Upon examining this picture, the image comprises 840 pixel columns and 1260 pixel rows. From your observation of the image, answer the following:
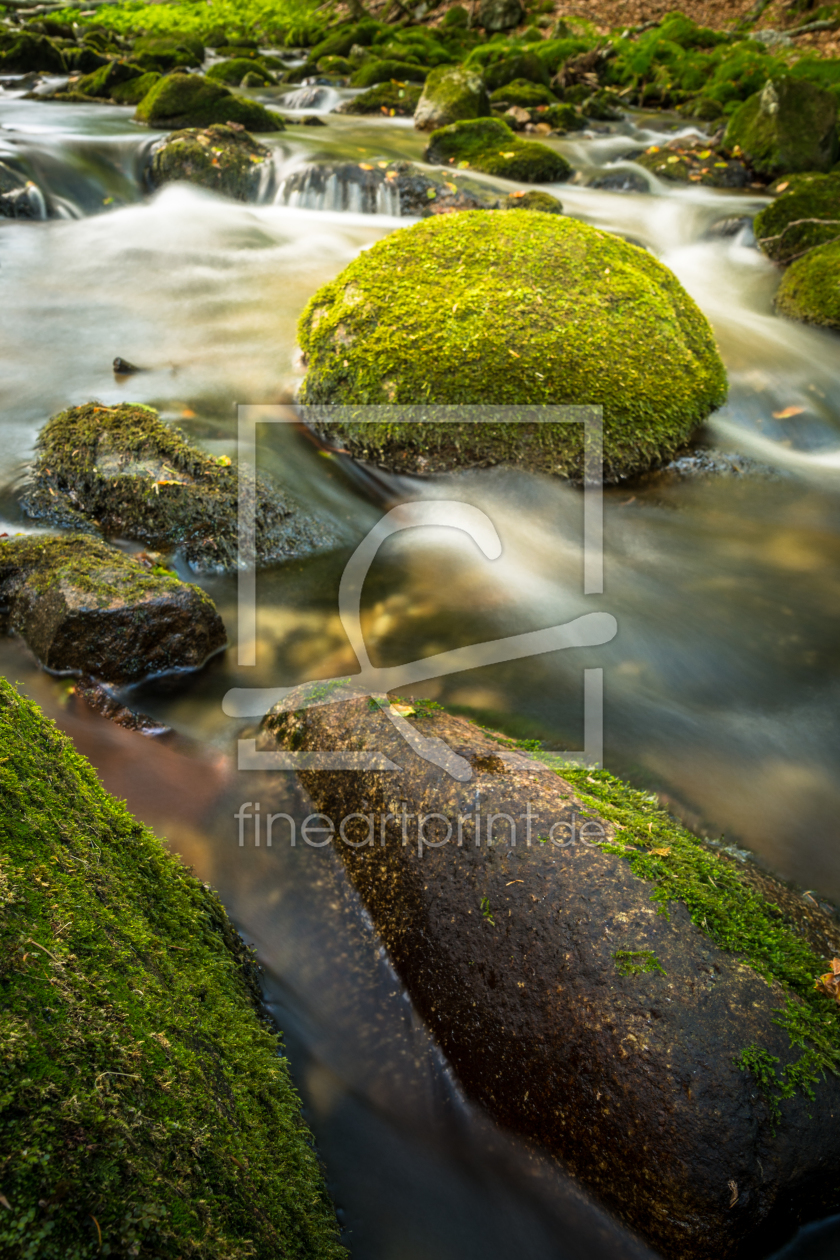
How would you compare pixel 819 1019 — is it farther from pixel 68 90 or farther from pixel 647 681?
→ pixel 68 90

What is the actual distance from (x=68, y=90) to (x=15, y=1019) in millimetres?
19758

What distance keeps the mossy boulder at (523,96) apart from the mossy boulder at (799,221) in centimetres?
894

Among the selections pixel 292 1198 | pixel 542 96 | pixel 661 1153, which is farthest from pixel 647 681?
pixel 542 96

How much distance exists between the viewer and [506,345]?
17.0 feet

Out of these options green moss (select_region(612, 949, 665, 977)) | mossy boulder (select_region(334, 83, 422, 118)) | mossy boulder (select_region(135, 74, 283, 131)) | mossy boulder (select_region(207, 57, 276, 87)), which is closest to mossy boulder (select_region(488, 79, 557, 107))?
mossy boulder (select_region(334, 83, 422, 118))

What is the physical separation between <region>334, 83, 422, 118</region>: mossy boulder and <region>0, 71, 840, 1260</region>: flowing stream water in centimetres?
858

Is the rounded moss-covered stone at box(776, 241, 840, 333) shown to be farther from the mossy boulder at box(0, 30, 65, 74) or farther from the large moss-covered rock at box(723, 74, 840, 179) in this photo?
the mossy boulder at box(0, 30, 65, 74)

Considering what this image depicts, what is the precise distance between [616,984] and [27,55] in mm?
24325

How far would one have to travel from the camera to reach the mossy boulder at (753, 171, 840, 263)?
8914 mm

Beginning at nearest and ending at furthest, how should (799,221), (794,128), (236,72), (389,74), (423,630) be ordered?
(423,630) < (799,221) < (794,128) < (389,74) < (236,72)

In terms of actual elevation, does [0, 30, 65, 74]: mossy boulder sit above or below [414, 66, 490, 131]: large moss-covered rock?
above

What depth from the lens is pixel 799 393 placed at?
6777 millimetres

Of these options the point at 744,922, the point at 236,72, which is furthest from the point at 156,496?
the point at 236,72

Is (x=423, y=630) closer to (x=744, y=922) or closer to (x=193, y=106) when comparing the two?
(x=744, y=922)
